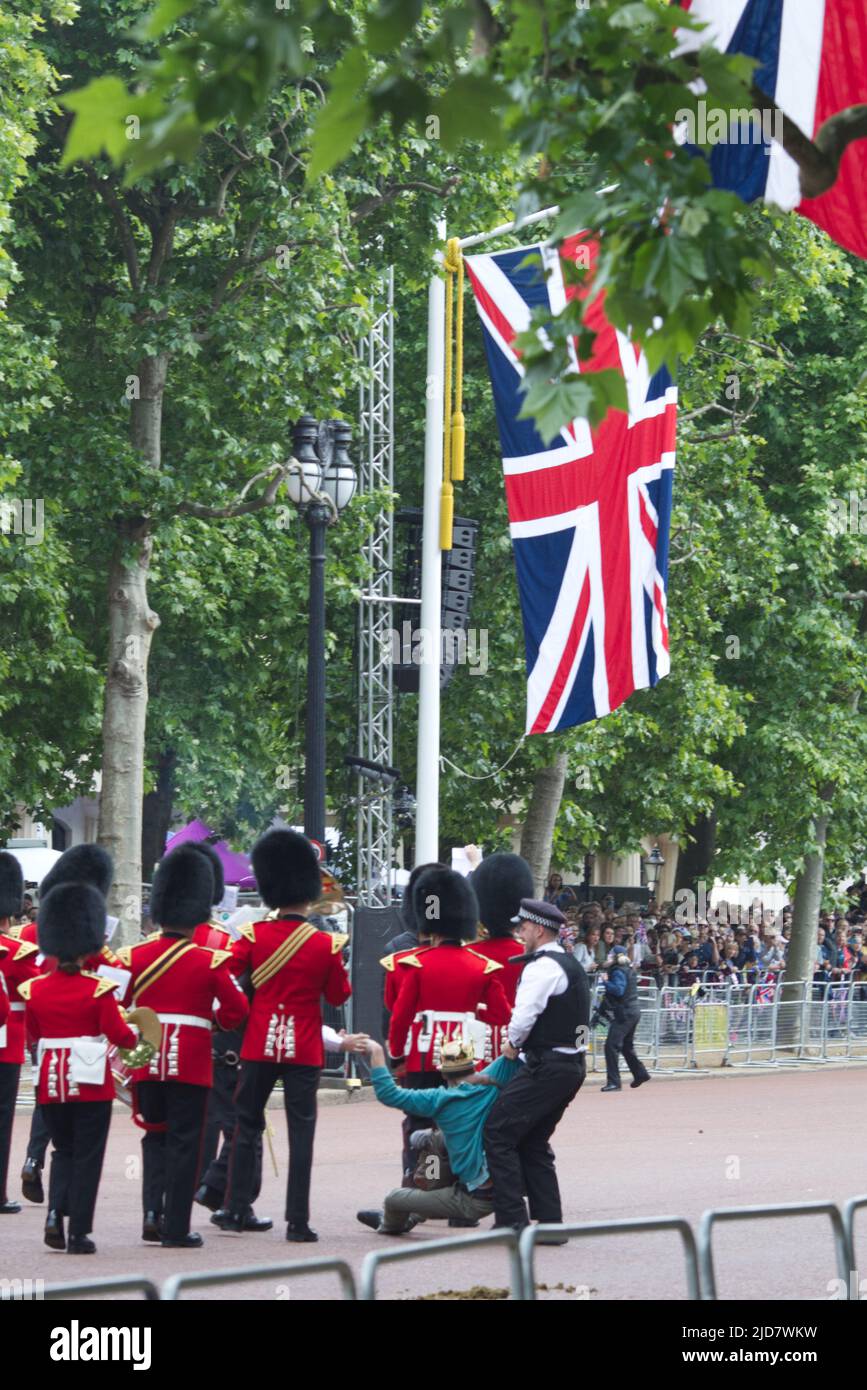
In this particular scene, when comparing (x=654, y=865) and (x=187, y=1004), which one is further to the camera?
(x=654, y=865)

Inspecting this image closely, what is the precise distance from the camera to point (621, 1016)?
23.7m

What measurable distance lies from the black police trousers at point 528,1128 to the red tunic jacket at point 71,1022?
1.88 metres

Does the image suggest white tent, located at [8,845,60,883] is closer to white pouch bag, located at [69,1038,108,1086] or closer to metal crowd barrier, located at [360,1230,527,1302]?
white pouch bag, located at [69,1038,108,1086]

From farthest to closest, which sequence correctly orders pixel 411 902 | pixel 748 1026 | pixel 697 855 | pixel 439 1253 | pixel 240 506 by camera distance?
pixel 697 855
pixel 748 1026
pixel 240 506
pixel 411 902
pixel 439 1253

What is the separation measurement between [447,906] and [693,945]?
2230 centimetres

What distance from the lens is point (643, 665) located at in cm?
1653

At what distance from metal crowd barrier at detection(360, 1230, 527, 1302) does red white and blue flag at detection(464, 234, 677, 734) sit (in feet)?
33.1

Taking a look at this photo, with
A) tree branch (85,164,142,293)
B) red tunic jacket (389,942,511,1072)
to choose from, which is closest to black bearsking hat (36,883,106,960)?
red tunic jacket (389,942,511,1072)

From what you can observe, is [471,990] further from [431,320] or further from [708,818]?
[708,818]

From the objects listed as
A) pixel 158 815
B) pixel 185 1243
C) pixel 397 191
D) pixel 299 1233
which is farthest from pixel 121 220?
pixel 158 815

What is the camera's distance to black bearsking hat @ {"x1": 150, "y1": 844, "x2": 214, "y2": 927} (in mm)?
11969

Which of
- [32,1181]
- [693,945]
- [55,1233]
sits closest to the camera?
[55,1233]

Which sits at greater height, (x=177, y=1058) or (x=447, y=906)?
(x=447, y=906)

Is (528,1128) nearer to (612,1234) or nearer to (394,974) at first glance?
(394,974)
